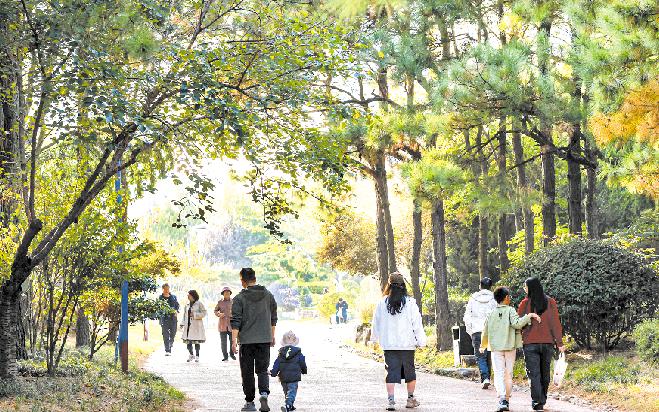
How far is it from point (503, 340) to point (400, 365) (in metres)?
1.34

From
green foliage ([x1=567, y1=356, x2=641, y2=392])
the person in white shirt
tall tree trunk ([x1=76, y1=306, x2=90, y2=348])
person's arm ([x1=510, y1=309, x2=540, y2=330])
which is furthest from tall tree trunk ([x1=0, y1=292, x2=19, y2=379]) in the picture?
tall tree trunk ([x1=76, y1=306, x2=90, y2=348])

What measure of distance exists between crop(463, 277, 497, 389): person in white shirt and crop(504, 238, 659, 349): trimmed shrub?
2.00 meters

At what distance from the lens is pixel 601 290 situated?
16.1 meters

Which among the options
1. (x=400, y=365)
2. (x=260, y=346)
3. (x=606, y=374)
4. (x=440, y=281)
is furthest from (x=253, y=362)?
(x=440, y=281)

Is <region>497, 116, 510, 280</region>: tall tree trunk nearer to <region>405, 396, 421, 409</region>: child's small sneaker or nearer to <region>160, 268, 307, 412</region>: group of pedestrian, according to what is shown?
<region>405, 396, 421, 409</region>: child's small sneaker

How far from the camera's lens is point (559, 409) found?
11914 mm

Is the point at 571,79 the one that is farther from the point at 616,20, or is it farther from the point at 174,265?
the point at 174,265

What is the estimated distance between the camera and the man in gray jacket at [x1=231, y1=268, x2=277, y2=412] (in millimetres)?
11562

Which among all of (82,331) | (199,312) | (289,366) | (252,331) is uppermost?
(199,312)

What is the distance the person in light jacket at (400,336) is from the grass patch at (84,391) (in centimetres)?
286

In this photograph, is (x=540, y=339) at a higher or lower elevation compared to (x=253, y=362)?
higher

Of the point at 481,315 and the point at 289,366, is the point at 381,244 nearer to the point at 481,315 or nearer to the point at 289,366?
the point at 481,315

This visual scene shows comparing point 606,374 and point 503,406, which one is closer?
point 503,406

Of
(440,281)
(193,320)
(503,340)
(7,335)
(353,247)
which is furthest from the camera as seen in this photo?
(353,247)
